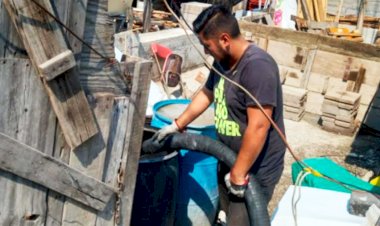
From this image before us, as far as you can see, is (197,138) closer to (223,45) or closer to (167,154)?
(167,154)

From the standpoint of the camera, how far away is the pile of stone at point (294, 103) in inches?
334

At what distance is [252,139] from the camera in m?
3.02

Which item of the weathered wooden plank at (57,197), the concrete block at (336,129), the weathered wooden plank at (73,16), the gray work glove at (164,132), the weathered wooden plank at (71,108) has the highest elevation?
the weathered wooden plank at (73,16)

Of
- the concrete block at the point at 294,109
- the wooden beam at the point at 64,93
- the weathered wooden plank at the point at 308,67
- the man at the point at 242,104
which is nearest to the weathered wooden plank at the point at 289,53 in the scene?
the weathered wooden plank at the point at 308,67

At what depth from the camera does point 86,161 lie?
2.32 meters

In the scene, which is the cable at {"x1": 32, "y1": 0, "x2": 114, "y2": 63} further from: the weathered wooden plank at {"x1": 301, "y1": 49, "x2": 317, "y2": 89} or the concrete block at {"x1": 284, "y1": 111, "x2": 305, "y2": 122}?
the weathered wooden plank at {"x1": 301, "y1": 49, "x2": 317, "y2": 89}

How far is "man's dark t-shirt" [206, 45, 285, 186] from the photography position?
2.96m

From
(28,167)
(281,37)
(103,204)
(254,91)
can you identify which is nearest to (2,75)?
(28,167)

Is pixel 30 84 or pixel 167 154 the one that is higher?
pixel 30 84

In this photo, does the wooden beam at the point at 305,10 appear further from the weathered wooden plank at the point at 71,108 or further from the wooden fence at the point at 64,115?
the weathered wooden plank at the point at 71,108

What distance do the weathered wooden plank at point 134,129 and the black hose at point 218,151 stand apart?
34.4 inches

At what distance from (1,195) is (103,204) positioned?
21.1 inches

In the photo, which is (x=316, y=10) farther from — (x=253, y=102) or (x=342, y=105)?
(x=253, y=102)

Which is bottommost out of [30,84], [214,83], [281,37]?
[281,37]
